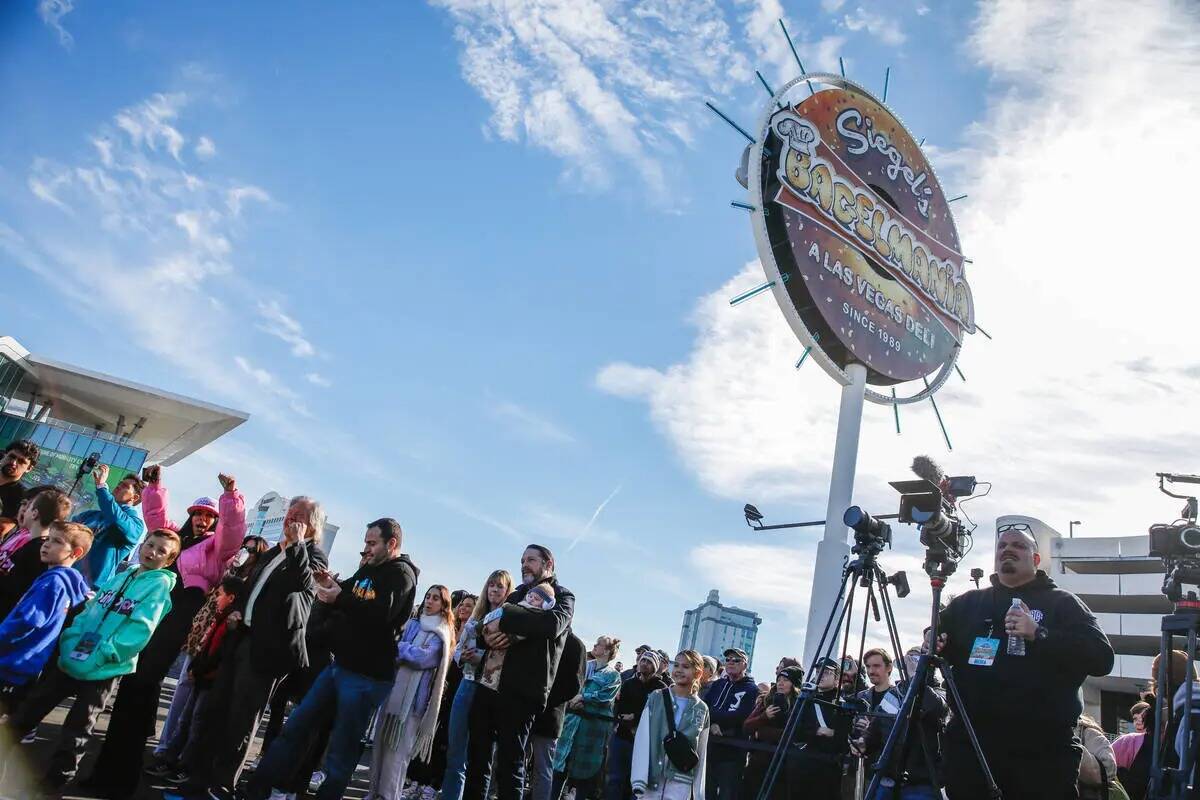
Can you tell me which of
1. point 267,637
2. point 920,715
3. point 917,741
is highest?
point 920,715

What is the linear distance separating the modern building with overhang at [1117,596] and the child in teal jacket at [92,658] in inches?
1802

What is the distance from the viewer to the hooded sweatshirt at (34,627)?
4074mm

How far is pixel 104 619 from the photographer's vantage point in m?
4.39

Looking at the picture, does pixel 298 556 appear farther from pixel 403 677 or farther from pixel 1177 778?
pixel 1177 778

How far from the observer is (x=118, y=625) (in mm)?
4363

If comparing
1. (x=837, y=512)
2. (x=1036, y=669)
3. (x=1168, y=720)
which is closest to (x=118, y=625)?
(x=1036, y=669)


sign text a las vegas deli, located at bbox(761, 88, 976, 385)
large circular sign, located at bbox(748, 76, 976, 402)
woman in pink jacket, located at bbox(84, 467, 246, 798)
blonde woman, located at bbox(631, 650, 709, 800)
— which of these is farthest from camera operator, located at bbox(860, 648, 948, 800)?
sign text a las vegas deli, located at bbox(761, 88, 976, 385)

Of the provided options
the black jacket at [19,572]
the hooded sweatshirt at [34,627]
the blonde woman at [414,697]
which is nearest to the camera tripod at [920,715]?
the blonde woman at [414,697]

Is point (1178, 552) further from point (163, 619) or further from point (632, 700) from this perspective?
point (163, 619)

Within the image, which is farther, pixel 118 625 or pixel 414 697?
pixel 414 697

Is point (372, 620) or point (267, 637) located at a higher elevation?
point (372, 620)

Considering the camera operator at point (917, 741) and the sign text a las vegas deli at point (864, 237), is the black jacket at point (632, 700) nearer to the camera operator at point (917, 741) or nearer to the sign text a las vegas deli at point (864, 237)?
the camera operator at point (917, 741)

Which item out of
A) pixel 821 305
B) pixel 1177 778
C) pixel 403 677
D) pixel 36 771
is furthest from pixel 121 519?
pixel 821 305

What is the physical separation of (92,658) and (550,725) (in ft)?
10.3
